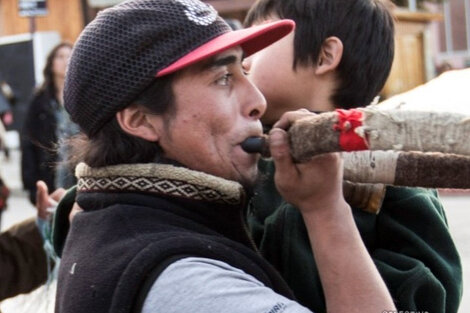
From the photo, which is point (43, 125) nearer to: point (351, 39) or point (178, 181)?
point (351, 39)

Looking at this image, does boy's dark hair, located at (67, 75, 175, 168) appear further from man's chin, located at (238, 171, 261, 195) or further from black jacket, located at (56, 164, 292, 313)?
man's chin, located at (238, 171, 261, 195)

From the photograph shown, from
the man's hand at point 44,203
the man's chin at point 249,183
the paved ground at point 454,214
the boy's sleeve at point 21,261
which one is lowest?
the paved ground at point 454,214

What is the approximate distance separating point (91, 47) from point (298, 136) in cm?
47

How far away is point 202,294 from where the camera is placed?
1.49 metres

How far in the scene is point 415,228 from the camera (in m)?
1.80

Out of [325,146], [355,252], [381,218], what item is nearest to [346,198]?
[381,218]

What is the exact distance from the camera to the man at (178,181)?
152 cm

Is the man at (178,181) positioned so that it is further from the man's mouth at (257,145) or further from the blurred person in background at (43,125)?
the blurred person in background at (43,125)

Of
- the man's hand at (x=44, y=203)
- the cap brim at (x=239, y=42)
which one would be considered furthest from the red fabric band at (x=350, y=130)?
the man's hand at (x=44, y=203)

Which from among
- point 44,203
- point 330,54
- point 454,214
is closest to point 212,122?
point 330,54

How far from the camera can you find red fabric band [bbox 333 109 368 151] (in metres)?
1.38

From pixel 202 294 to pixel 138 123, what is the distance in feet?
1.38

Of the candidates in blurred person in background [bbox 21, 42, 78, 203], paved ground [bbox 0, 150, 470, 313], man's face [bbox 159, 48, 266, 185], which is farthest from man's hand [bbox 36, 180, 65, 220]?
paved ground [bbox 0, 150, 470, 313]

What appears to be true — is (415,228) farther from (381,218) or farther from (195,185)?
(195,185)
